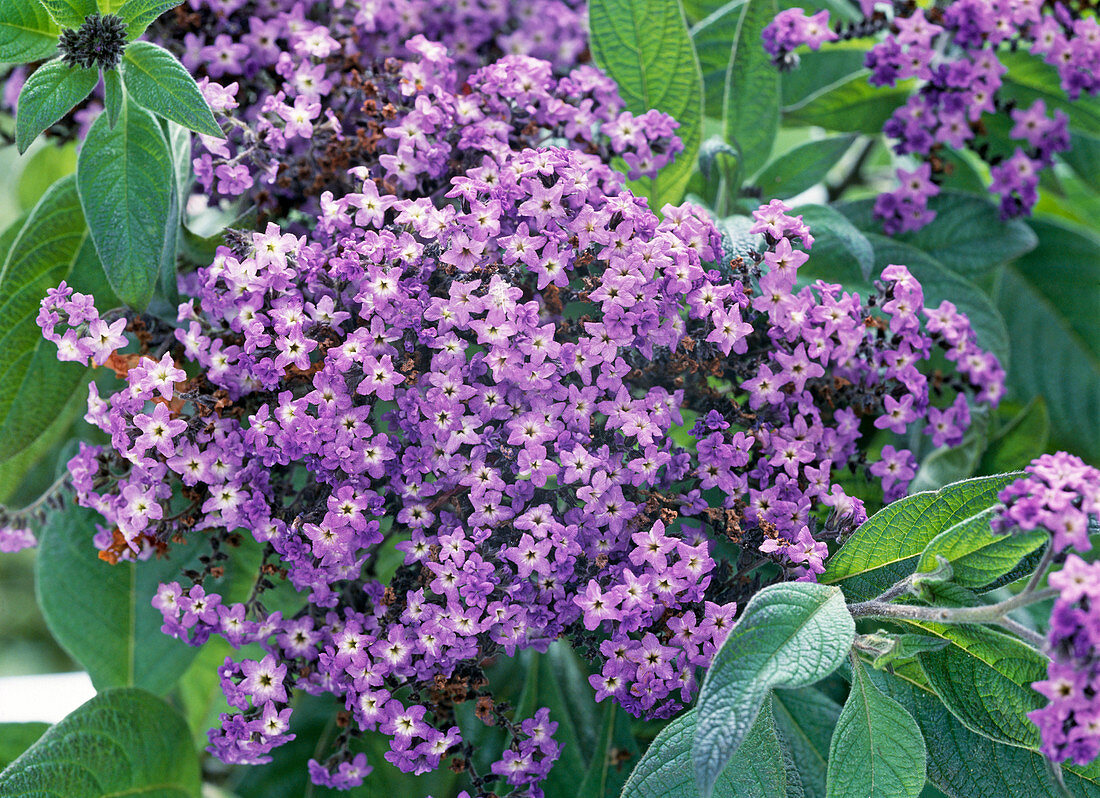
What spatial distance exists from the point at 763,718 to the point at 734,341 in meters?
0.30


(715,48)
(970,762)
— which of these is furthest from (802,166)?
(970,762)

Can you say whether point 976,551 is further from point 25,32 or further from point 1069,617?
point 25,32

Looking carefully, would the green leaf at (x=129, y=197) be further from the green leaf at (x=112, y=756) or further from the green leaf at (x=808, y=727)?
the green leaf at (x=808, y=727)

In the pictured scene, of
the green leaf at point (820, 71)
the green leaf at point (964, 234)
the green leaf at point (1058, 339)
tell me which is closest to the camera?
the green leaf at point (964, 234)

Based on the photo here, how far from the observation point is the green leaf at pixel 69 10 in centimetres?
83

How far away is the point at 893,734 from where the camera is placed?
2.41ft

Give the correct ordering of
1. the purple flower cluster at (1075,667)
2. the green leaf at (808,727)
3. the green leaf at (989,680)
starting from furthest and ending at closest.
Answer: the green leaf at (808,727), the green leaf at (989,680), the purple flower cluster at (1075,667)

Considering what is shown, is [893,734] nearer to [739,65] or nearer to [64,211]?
[739,65]

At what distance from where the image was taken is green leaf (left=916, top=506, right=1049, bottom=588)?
708 millimetres

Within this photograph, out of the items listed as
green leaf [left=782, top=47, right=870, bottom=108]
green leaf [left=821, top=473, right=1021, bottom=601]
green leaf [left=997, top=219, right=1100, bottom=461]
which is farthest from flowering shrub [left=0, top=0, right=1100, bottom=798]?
green leaf [left=997, top=219, right=1100, bottom=461]

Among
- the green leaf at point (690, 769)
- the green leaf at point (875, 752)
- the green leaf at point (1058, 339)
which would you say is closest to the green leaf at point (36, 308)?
the green leaf at point (690, 769)

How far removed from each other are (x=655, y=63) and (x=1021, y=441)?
2.02 ft

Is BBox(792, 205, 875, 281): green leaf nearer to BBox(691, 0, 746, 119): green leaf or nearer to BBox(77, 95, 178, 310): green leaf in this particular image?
BBox(691, 0, 746, 119): green leaf

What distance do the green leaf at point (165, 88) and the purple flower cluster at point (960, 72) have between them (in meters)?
0.59
